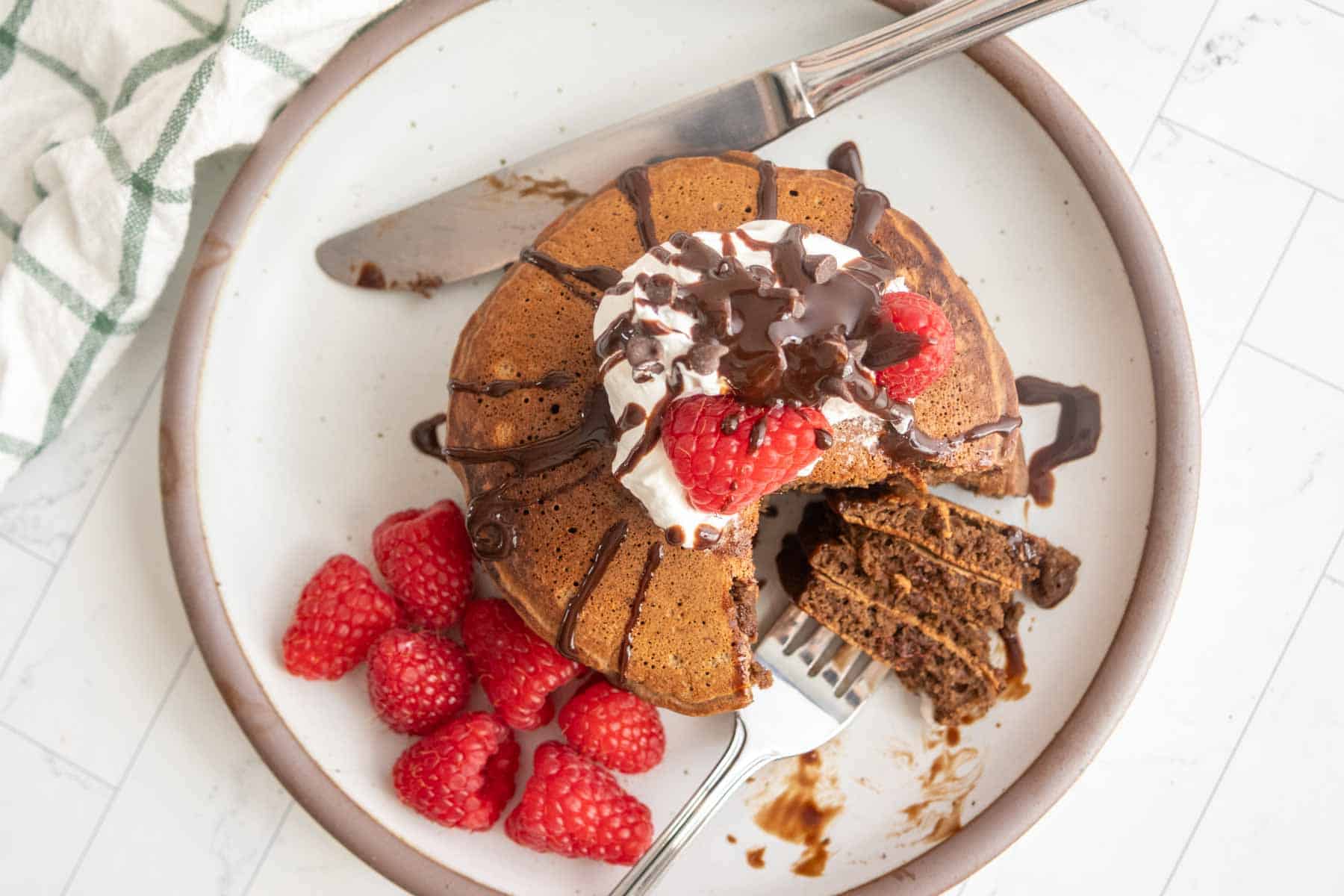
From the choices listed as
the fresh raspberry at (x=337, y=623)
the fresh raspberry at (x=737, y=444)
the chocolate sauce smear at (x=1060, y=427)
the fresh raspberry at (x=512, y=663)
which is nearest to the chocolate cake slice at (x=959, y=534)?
the chocolate sauce smear at (x=1060, y=427)

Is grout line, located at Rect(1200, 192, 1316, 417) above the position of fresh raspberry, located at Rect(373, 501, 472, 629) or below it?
above

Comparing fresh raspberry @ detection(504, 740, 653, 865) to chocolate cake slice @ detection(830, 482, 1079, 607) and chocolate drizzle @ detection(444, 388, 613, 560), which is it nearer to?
chocolate drizzle @ detection(444, 388, 613, 560)

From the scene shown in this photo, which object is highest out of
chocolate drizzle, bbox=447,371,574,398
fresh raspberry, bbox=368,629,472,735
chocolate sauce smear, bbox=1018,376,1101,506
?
chocolate drizzle, bbox=447,371,574,398

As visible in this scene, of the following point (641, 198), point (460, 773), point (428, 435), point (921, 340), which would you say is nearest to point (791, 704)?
point (460, 773)

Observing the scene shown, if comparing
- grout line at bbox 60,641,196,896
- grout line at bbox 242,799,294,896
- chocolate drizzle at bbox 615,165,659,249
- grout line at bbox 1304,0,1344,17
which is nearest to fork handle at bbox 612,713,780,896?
grout line at bbox 242,799,294,896

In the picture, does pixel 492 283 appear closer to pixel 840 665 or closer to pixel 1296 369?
pixel 840 665
